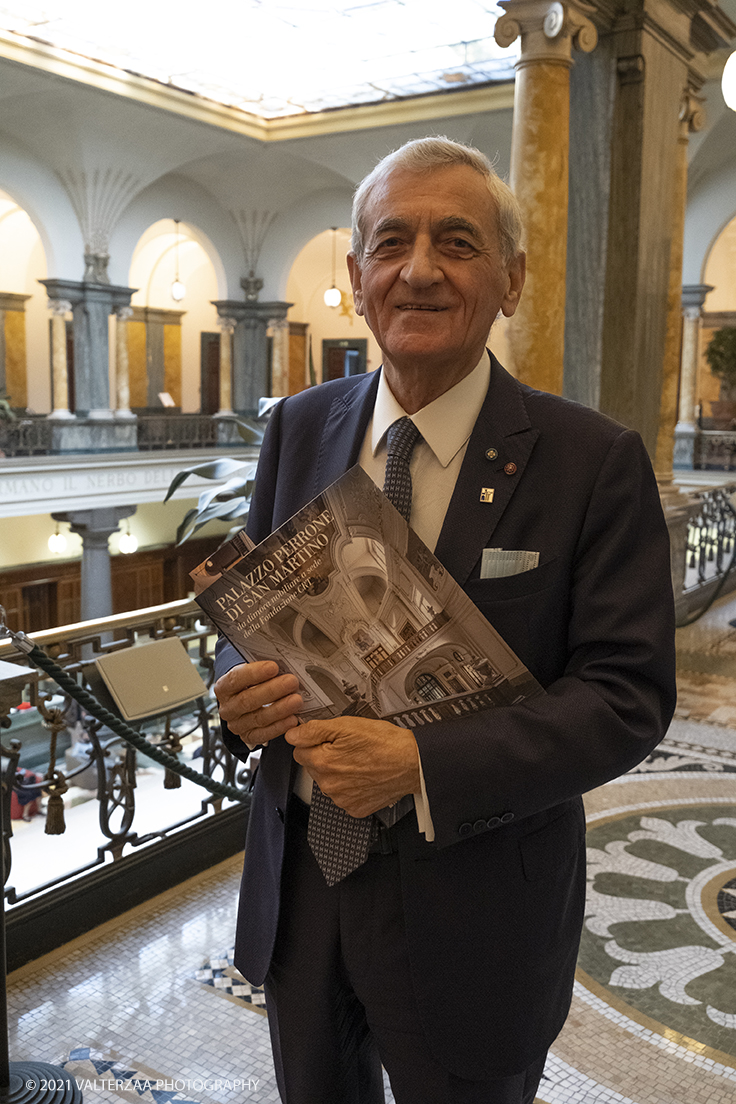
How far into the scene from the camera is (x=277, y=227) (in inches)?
797

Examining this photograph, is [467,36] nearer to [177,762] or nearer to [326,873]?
[177,762]

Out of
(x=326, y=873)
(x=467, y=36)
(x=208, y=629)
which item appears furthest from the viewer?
(x=467, y=36)

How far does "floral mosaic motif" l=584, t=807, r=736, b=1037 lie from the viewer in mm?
2977

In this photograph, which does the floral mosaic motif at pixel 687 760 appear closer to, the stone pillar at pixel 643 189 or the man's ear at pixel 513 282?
the stone pillar at pixel 643 189

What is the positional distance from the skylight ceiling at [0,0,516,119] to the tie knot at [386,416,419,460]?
11269mm

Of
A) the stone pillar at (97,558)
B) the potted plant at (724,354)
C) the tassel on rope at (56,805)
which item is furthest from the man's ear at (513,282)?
the potted plant at (724,354)

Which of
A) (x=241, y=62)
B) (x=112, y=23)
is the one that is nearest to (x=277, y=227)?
(x=241, y=62)

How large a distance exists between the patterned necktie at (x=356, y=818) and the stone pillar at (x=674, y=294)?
621 centimetres

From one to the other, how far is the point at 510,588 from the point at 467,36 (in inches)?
495

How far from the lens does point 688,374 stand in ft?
63.2

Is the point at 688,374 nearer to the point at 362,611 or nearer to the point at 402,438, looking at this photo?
the point at 402,438

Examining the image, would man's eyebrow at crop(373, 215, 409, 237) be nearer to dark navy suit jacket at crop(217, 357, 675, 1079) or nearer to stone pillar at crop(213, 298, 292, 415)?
dark navy suit jacket at crop(217, 357, 675, 1079)

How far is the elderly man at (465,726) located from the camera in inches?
52.0

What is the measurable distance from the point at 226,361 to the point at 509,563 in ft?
67.7
